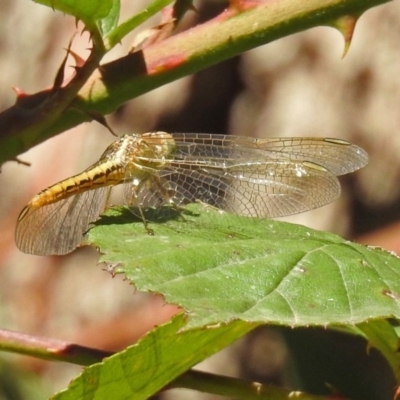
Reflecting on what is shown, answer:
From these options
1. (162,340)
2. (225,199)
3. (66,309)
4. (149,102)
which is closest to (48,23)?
(149,102)

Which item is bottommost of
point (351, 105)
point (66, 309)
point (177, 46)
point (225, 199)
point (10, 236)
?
point (66, 309)

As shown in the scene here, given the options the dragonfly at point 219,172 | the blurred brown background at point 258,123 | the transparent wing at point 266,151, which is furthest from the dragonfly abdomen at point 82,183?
the blurred brown background at point 258,123

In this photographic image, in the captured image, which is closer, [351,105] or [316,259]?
[316,259]

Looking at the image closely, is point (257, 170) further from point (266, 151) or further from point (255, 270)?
point (255, 270)

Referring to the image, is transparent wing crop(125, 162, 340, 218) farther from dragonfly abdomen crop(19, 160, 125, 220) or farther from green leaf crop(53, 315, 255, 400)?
green leaf crop(53, 315, 255, 400)

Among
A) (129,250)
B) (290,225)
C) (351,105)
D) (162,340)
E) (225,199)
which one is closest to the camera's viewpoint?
(162,340)

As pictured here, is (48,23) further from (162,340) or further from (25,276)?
(162,340)

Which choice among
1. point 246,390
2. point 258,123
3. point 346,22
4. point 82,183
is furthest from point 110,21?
point 258,123
